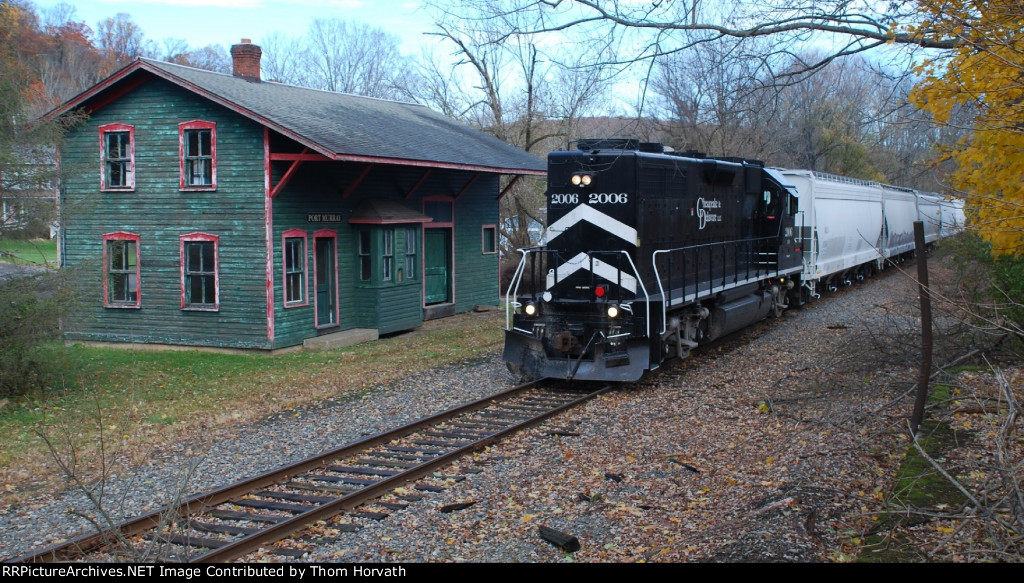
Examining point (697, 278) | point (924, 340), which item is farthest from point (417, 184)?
point (924, 340)

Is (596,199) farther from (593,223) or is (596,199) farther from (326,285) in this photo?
(326,285)

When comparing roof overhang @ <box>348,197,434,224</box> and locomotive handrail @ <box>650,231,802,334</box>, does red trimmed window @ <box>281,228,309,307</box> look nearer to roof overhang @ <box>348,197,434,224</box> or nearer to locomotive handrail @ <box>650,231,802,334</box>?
roof overhang @ <box>348,197,434,224</box>

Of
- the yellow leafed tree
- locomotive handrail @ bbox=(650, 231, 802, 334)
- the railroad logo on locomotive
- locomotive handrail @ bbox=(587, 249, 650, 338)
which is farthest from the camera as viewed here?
the railroad logo on locomotive

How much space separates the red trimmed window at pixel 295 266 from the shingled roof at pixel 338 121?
2.09 metres

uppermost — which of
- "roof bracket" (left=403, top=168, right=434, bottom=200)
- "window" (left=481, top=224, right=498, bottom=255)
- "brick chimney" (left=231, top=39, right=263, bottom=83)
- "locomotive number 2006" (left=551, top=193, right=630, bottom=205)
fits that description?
"brick chimney" (left=231, top=39, right=263, bottom=83)

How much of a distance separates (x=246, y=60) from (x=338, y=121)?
4.32m

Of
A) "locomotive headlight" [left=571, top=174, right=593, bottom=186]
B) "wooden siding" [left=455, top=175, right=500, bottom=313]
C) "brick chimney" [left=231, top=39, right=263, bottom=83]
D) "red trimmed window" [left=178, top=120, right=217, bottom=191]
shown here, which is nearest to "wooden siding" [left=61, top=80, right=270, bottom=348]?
"red trimmed window" [left=178, top=120, right=217, bottom=191]

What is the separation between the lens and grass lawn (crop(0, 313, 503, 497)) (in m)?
8.80

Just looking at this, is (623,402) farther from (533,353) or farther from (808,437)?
(808,437)

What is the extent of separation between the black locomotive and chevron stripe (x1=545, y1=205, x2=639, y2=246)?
0.02 m

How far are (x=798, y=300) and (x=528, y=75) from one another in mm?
13265

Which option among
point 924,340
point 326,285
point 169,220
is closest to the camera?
point 924,340

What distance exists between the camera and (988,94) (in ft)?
22.8

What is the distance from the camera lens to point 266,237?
1581 cm
